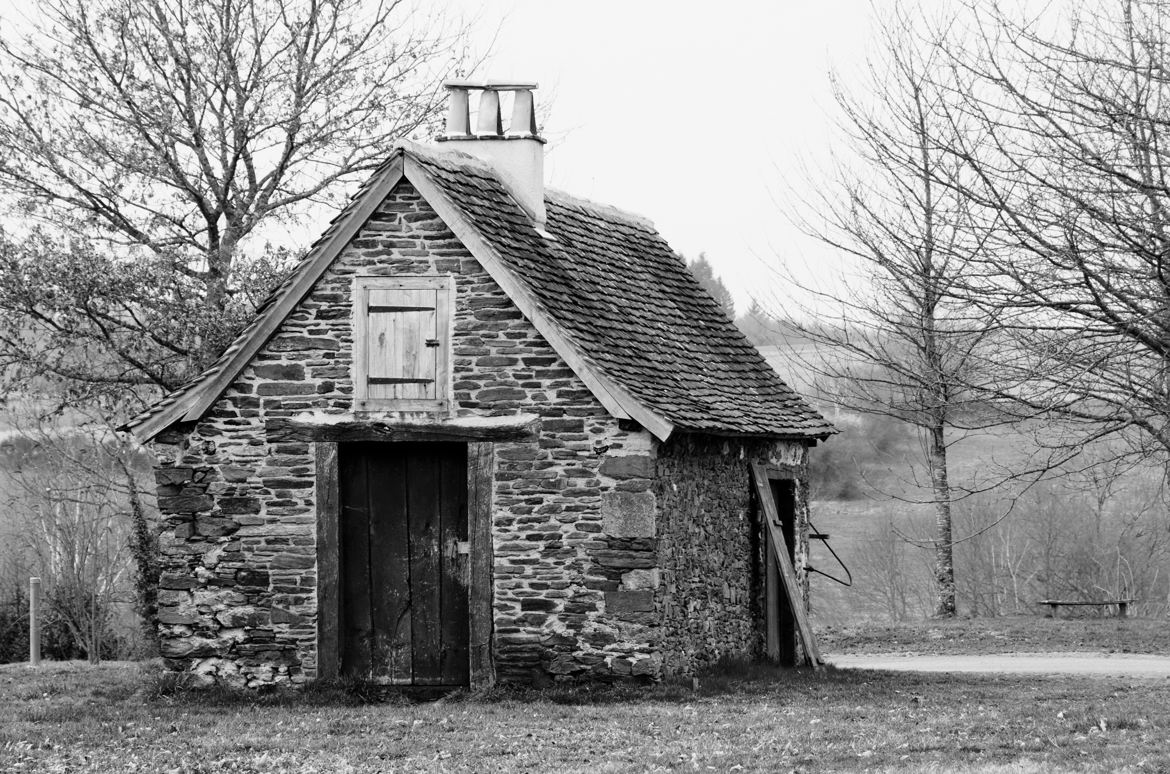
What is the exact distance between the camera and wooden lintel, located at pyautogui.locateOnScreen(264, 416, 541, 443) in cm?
1411

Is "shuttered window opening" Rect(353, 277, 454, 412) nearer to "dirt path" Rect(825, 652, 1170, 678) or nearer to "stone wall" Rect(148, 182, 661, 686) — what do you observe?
"stone wall" Rect(148, 182, 661, 686)

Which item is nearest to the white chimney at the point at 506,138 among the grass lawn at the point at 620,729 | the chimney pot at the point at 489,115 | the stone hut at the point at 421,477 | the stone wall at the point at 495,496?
the chimney pot at the point at 489,115

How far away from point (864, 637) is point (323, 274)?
40.0ft

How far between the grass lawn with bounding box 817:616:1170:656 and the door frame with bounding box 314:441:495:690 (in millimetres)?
9043

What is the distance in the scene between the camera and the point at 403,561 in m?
14.6

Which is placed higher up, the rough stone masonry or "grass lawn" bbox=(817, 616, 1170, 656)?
the rough stone masonry

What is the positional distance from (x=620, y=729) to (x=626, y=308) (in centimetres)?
592

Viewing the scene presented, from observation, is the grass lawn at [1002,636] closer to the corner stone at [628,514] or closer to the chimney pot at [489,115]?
the corner stone at [628,514]

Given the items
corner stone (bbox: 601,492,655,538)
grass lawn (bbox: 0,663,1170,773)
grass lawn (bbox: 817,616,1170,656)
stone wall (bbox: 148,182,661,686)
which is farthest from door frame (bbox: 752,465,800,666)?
grass lawn (bbox: 817,616,1170,656)

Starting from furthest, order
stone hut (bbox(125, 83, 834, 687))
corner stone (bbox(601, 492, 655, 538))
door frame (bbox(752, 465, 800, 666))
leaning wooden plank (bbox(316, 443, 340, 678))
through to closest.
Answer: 1. door frame (bbox(752, 465, 800, 666))
2. leaning wooden plank (bbox(316, 443, 340, 678))
3. stone hut (bbox(125, 83, 834, 687))
4. corner stone (bbox(601, 492, 655, 538))

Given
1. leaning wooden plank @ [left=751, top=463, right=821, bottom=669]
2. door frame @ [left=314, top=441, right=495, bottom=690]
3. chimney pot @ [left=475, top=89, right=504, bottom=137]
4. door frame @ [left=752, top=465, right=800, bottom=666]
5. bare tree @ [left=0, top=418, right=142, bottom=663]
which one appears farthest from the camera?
bare tree @ [left=0, top=418, right=142, bottom=663]

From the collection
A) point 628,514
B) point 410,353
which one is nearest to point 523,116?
point 410,353

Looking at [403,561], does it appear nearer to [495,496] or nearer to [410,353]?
[495,496]

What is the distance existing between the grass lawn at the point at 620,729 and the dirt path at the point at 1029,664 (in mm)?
2041
